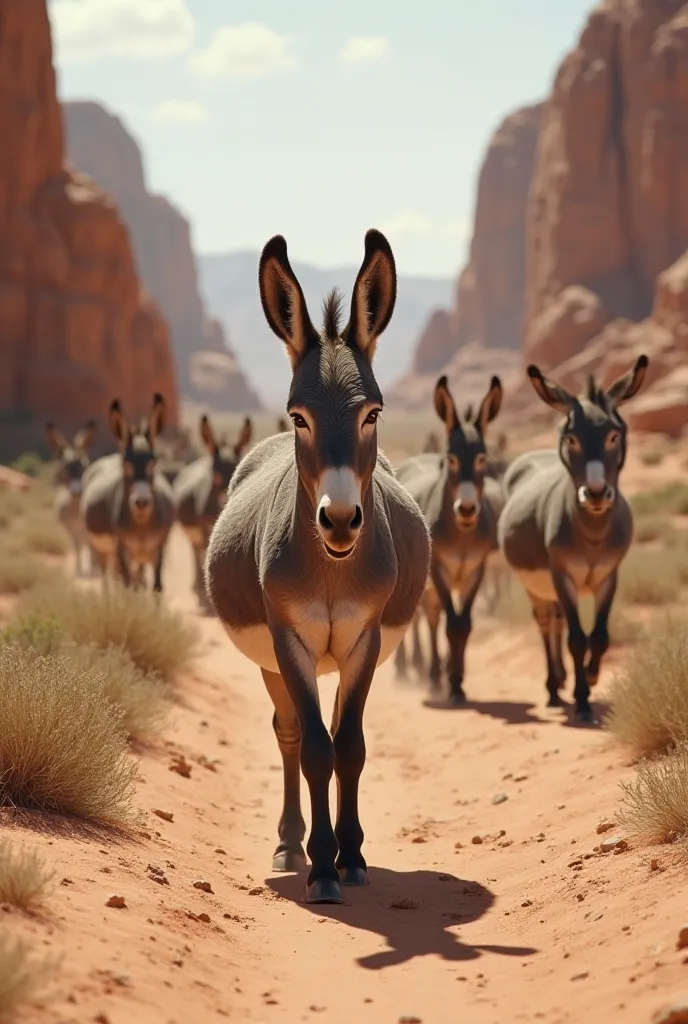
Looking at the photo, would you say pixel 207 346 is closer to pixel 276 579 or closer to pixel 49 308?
pixel 49 308

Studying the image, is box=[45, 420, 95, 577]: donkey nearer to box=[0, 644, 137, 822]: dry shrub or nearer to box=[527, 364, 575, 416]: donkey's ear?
box=[527, 364, 575, 416]: donkey's ear

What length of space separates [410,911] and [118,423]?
1170 centimetres

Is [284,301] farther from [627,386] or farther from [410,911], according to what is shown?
[627,386]

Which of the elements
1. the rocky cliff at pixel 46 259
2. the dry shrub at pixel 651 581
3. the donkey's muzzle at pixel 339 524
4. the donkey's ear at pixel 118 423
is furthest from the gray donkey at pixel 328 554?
the rocky cliff at pixel 46 259

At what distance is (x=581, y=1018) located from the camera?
5.01 m

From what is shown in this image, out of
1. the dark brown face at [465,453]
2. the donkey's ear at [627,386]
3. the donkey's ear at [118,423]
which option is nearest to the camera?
the donkey's ear at [627,386]

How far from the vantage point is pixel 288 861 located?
7.92 meters

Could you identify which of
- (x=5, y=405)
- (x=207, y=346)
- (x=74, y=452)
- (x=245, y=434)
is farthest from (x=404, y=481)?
(x=207, y=346)

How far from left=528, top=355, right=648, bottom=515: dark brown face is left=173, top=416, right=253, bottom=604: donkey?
8577mm

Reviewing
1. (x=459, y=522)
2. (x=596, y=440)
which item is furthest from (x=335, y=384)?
(x=459, y=522)

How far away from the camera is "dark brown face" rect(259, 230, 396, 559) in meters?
6.13

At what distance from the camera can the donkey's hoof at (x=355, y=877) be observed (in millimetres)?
7262

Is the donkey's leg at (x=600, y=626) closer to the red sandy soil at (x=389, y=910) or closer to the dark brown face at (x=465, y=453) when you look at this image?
Answer: the red sandy soil at (x=389, y=910)

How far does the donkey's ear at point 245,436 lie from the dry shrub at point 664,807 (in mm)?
13370
